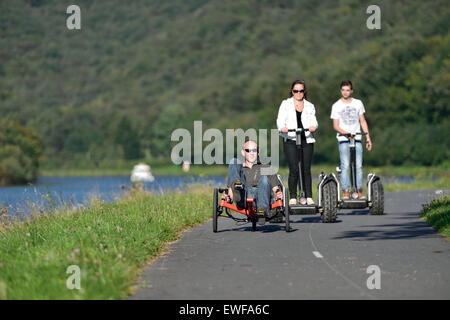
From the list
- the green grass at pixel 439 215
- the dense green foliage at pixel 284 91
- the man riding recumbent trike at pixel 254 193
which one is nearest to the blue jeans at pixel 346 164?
the green grass at pixel 439 215

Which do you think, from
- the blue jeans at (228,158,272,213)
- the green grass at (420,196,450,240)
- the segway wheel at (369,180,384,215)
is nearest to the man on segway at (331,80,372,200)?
the segway wheel at (369,180,384,215)

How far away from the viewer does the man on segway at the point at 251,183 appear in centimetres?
1348

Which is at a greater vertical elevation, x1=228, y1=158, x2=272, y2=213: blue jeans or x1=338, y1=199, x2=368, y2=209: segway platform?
x1=228, y1=158, x2=272, y2=213: blue jeans

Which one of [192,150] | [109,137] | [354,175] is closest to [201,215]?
[354,175]

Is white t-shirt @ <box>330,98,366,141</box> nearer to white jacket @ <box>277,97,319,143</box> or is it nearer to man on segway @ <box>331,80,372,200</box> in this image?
man on segway @ <box>331,80,372,200</box>

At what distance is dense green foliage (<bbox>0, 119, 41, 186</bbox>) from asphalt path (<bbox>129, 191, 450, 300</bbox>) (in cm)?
6702

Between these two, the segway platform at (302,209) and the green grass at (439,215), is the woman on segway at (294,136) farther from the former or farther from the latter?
the green grass at (439,215)

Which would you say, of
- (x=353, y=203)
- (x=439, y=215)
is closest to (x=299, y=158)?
(x=353, y=203)

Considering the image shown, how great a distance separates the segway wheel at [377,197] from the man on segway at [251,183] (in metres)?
3.58

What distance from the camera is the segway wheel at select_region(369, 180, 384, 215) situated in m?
16.6

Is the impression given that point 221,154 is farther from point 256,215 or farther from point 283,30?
point 256,215

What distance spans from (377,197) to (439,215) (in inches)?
74.0

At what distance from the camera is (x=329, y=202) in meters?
15.2
